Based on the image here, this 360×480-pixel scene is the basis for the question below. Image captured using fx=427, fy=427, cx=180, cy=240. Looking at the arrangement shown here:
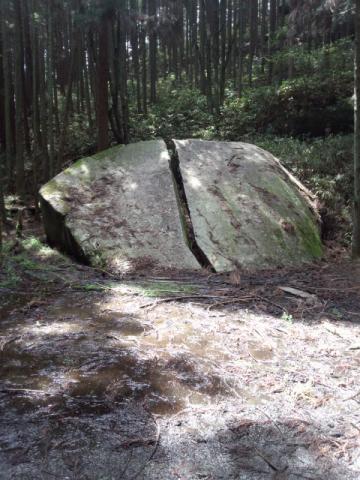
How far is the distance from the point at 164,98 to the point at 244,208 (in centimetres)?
1728

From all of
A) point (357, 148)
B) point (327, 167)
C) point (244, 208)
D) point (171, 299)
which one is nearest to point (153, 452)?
point (171, 299)

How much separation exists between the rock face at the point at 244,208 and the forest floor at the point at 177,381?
1.45m

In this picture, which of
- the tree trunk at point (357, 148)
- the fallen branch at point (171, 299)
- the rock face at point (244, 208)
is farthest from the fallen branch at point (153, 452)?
the tree trunk at point (357, 148)

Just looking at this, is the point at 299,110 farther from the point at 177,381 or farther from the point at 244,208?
the point at 177,381

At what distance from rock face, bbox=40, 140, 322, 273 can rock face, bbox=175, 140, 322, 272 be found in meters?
0.02

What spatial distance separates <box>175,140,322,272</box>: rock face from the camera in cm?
656

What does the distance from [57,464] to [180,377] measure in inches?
44.6

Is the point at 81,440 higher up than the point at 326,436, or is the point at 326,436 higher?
the point at 81,440

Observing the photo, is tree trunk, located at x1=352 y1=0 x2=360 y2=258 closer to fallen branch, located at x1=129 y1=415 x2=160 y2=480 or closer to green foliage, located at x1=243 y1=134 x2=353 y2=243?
green foliage, located at x1=243 y1=134 x2=353 y2=243

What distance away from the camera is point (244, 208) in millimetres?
7270

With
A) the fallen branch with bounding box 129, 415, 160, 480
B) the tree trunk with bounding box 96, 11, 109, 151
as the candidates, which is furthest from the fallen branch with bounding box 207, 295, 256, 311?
the tree trunk with bounding box 96, 11, 109, 151

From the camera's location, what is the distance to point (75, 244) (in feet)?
21.4

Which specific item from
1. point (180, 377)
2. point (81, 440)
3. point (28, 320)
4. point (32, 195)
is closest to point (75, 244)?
point (28, 320)

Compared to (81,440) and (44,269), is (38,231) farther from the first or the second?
(81,440)
